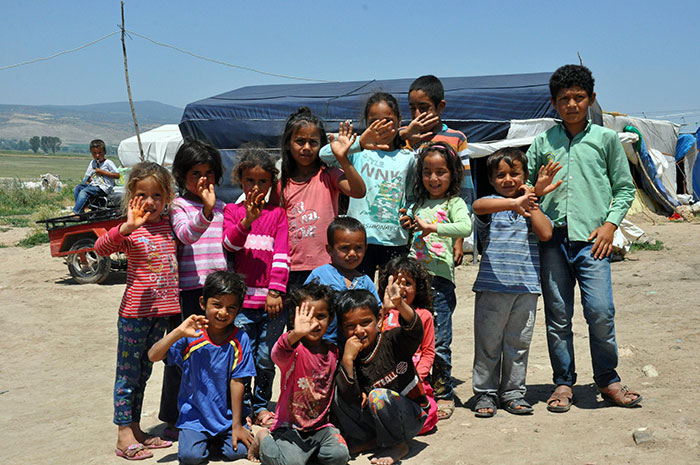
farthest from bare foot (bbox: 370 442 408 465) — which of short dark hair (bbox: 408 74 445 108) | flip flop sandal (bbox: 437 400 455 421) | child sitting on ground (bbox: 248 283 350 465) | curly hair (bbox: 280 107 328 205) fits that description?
short dark hair (bbox: 408 74 445 108)

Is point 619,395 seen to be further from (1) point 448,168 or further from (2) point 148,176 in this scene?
(2) point 148,176

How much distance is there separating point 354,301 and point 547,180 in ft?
4.26

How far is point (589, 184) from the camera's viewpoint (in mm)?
3785

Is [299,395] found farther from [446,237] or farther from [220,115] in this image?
[220,115]

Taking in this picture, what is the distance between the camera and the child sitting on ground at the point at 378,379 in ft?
10.4

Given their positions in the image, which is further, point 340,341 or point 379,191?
point 379,191

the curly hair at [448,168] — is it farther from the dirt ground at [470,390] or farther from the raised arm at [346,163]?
the dirt ground at [470,390]

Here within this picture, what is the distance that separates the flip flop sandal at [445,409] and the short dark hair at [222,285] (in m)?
1.36

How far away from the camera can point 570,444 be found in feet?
10.7

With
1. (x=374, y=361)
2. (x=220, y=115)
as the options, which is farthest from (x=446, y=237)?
(x=220, y=115)

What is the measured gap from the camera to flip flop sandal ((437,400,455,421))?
12.3 feet

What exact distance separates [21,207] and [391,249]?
67.3 ft

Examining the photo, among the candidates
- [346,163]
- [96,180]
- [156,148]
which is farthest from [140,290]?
[156,148]

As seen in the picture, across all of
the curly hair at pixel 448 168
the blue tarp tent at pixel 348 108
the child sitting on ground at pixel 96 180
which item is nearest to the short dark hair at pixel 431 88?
the curly hair at pixel 448 168
